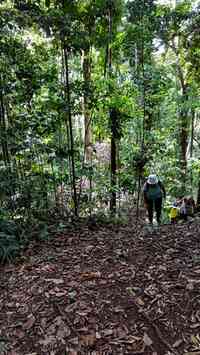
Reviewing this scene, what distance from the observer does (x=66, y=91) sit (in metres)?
7.06

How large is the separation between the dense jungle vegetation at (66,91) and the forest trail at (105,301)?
1.47 meters

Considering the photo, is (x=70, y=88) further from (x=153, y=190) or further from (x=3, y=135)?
(x=153, y=190)

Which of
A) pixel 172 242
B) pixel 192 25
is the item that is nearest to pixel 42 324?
pixel 172 242

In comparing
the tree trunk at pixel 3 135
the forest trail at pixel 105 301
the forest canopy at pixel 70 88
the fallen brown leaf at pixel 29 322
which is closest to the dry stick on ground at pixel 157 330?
the forest trail at pixel 105 301

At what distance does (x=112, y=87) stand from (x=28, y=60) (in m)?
2.78

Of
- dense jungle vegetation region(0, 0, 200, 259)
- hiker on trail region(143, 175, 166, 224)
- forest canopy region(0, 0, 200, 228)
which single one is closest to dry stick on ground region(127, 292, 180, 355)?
dense jungle vegetation region(0, 0, 200, 259)

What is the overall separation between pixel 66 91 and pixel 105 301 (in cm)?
501

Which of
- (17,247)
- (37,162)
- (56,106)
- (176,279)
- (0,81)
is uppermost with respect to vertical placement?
(0,81)

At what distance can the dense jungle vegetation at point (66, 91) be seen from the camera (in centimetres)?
623

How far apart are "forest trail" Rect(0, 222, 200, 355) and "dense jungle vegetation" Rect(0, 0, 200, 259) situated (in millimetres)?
1469

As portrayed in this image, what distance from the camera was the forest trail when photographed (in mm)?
2844

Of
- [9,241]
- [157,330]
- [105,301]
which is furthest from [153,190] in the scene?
[157,330]

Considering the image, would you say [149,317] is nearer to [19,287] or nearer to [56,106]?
[19,287]

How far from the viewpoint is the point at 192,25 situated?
9.28 m
